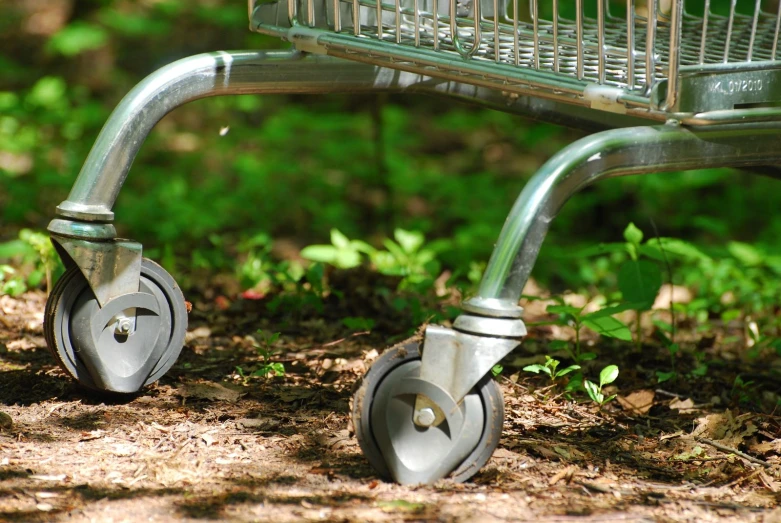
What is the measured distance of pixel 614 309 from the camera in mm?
2246

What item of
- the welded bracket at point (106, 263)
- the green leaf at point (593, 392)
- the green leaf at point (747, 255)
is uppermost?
the welded bracket at point (106, 263)

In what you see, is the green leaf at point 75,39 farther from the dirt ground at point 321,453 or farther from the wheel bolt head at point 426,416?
the wheel bolt head at point 426,416

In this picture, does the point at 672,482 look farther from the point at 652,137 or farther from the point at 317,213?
the point at 317,213

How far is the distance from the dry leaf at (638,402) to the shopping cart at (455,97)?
25.9 inches

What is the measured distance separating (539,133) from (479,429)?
12.2 ft

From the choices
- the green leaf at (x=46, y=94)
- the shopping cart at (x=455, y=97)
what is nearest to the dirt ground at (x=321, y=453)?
the shopping cart at (x=455, y=97)

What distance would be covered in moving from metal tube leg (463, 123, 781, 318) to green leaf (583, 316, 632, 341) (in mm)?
531

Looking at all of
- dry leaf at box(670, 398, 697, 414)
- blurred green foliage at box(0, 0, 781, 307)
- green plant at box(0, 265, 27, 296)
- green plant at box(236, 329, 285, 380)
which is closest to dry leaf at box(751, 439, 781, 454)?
dry leaf at box(670, 398, 697, 414)

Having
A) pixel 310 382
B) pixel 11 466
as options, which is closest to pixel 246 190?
pixel 310 382

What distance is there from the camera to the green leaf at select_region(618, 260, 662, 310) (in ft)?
8.07

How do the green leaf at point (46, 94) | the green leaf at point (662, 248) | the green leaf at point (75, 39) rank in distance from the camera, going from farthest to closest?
the green leaf at point (75, 39) → the green leaf at point (46, 94) → the green leaf at point (662, 248)

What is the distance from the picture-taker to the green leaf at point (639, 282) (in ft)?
8.07

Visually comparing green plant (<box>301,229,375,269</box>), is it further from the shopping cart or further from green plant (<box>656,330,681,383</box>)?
green plant (<box>656,330,681,383</box>)

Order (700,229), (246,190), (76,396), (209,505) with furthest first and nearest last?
(700,229) < (246,190) < (76,396) < (209,505)
